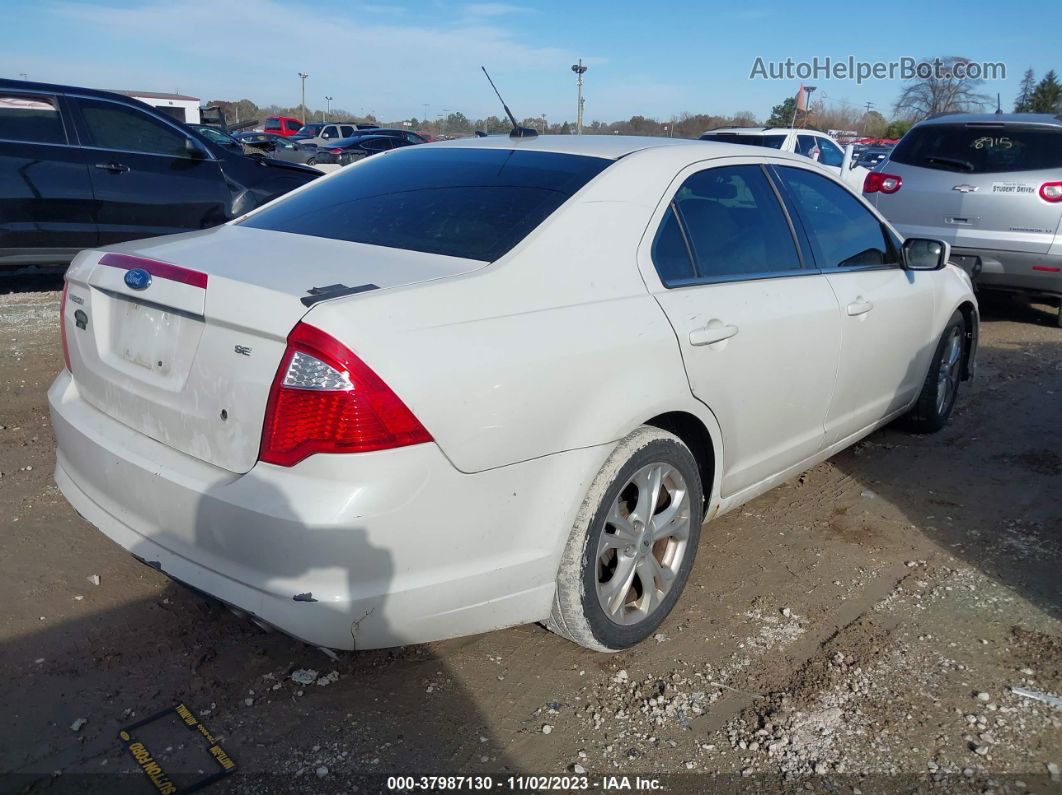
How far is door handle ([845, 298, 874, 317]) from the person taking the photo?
3748mm

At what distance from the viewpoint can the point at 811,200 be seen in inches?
154

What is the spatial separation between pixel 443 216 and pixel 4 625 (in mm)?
1965

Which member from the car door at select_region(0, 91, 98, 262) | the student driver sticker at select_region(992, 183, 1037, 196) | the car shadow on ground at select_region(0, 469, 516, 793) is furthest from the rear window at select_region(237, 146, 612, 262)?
the student driver sticker at select_region(992, 183, 1037, 196)

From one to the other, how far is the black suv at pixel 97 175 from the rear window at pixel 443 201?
4457mm

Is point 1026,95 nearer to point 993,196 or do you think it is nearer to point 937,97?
point 937,97

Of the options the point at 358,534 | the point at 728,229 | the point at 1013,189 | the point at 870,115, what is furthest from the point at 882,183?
the point at 870,115

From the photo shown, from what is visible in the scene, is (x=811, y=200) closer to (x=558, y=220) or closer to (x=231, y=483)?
(x=558, y=220)

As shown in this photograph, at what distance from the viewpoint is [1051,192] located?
7.09 m

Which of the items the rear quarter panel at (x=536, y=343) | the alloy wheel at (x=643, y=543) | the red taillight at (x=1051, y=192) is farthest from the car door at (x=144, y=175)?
the red taillight at (x=1051, y=192)

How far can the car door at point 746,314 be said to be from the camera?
2986 millimetres

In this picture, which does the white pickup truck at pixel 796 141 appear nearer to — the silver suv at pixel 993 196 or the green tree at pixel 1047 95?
the silver suv at pixel 993 196

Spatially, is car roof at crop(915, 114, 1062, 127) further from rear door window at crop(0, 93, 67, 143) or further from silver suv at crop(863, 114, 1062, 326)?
rear door window at crop(0, 93, 67, 143)

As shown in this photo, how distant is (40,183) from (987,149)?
7.68 m

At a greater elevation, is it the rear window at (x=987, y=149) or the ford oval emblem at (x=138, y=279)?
the rear window at (x=987, y=149)
